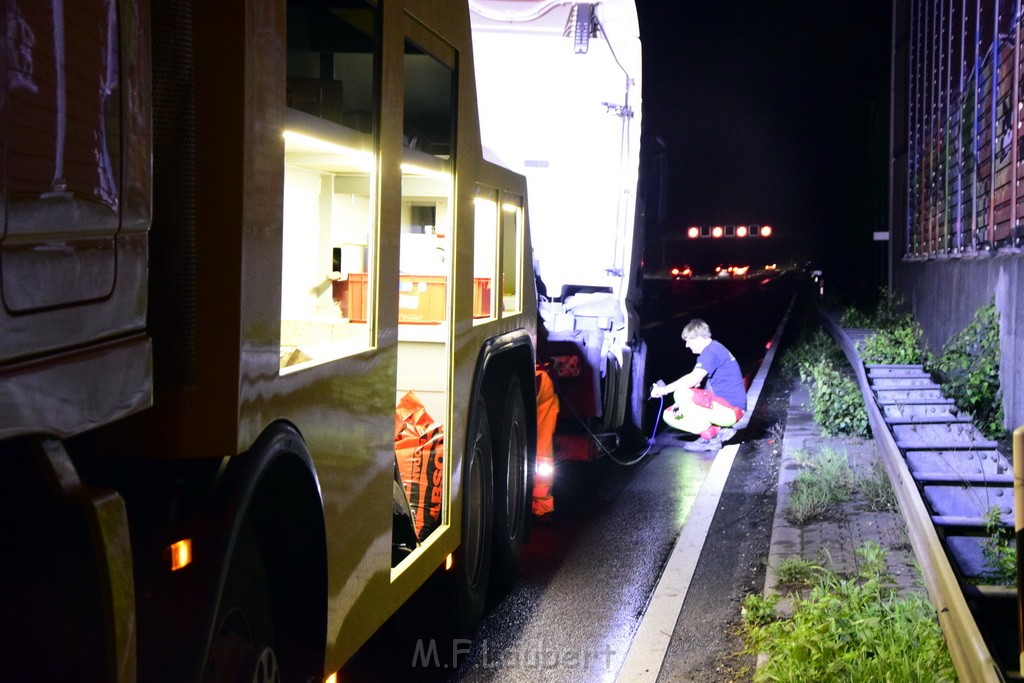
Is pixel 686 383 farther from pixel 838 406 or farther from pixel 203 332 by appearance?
pixel 203 332

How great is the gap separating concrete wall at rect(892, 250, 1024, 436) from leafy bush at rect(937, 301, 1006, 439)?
4.4 inches

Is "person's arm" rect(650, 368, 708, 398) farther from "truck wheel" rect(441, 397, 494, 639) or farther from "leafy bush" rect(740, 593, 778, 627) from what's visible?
"leafy bush" rect(740, 593, 778, 627)

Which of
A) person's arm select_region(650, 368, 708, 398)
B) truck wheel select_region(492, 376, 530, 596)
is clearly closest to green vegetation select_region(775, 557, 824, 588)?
truck wheel select_region(492, 376, 530, 596)

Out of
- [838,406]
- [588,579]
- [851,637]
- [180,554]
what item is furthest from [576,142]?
[180,554]

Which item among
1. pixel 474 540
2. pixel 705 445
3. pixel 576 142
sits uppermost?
pixel 576 142

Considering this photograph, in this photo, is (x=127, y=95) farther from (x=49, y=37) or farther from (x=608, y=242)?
→ (x=608, y=242)

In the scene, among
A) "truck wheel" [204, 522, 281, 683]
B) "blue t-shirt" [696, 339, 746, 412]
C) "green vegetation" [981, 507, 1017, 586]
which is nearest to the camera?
"truck wheel" [204, 522, 281, 683]

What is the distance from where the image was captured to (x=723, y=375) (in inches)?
474

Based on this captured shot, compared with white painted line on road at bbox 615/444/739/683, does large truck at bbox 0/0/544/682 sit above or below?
above

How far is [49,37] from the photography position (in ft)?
6.61

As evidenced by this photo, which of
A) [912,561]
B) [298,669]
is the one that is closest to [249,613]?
[298,669]

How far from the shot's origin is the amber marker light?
2.56 m

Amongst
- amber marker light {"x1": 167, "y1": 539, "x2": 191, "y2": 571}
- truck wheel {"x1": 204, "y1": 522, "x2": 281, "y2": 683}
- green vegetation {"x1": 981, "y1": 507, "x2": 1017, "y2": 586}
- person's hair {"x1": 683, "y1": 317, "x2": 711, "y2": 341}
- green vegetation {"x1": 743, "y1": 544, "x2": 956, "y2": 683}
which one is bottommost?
green vegetation {"x1": 743, "y1": 544, "x2": 956, "y2": 683}

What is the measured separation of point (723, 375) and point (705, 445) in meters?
0.79
